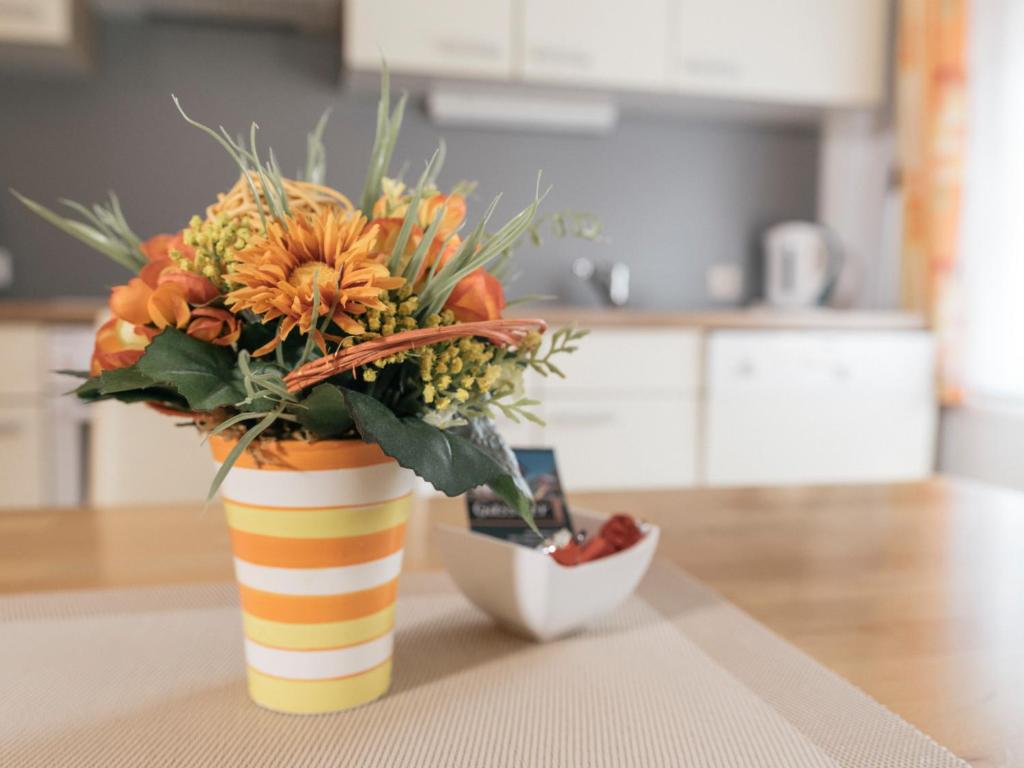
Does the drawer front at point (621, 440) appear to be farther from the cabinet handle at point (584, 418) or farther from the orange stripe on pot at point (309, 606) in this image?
the orange stripe on pot at point (309, 606)

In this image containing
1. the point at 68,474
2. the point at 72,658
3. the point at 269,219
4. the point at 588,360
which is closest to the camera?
the point at 269,219

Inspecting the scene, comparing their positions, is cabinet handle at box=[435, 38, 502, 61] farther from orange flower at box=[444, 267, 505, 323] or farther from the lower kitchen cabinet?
orange flower at box=[444, 267, 505, 323]

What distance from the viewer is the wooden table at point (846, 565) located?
1.94 ft

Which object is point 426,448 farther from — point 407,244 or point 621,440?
point 621,440

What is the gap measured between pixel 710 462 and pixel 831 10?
1.53m

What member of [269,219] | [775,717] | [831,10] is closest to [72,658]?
[269,219]


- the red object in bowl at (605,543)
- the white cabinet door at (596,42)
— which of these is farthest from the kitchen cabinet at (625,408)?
the red object in bowl at (605,543)

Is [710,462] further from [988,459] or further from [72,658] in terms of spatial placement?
[72,658]

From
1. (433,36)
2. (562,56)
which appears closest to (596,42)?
(562,56)

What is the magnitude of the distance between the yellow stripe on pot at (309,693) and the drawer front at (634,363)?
6.41ft

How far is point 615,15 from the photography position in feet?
8.75

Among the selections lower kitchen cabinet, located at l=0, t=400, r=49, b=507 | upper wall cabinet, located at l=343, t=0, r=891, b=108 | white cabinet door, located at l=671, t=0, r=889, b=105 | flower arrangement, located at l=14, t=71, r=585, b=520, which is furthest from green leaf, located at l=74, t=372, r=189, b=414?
white cabinet door, located at l=671, t=0, r=889, b=105

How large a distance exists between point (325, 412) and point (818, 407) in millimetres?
2446

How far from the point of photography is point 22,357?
7.23 ft
